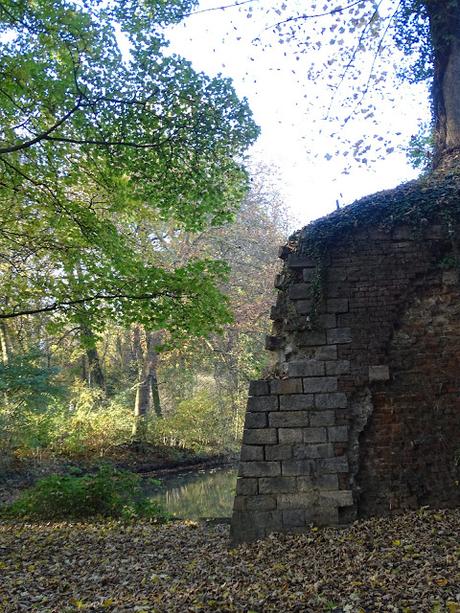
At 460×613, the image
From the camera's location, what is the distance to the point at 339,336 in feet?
22.0

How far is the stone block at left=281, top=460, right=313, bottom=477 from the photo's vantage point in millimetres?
6441

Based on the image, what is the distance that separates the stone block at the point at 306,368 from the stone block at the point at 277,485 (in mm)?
1223

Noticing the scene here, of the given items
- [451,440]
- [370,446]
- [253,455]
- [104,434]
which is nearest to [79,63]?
[253,455]

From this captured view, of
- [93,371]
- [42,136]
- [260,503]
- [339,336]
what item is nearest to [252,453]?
[260,503]

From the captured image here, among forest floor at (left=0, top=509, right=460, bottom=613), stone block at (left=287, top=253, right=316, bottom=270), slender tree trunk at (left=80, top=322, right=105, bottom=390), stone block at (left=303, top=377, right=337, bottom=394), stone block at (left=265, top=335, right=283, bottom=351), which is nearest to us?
forest floor at (left=0, top=509, right=460, bottom=613)

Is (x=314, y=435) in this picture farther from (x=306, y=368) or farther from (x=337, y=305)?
(x=337, y=305)

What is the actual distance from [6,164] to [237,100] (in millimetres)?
3875

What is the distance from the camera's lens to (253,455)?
6551 mm

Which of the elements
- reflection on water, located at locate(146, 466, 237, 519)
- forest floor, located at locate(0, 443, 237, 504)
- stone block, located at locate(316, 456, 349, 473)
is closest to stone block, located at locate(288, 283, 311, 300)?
stone block, located at locate(316, 456, 349, 473)

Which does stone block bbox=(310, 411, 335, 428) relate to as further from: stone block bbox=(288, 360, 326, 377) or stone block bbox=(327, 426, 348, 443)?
stone block bbox=(288, 360, 326, 377)

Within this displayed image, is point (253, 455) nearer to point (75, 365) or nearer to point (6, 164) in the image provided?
point (6, 164)

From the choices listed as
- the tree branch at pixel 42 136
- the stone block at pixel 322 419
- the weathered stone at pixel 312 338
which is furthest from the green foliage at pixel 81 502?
the tree branch at pixel 42 136

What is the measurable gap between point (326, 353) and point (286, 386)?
2.06 ft

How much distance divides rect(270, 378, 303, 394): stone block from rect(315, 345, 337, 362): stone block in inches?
14.9
